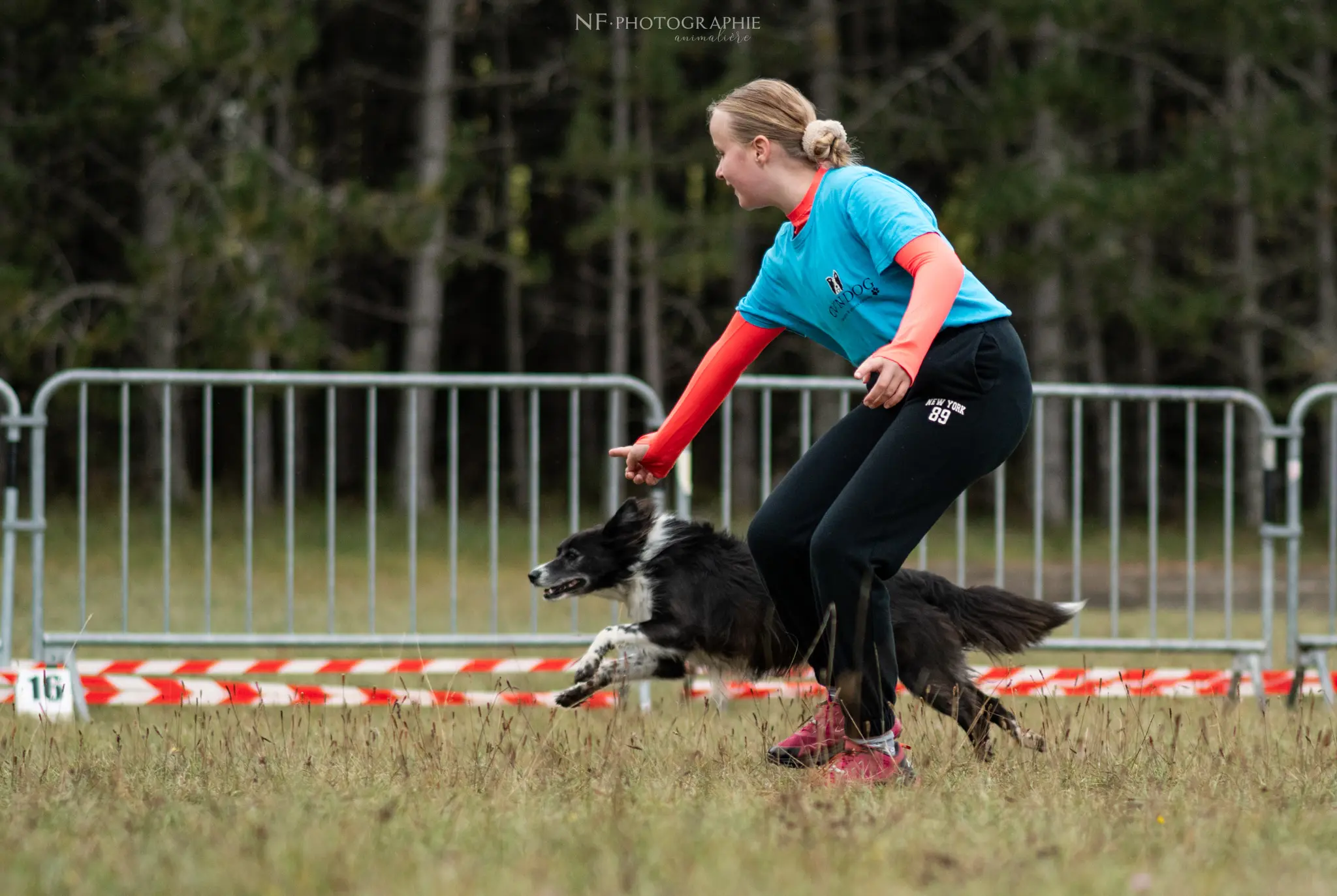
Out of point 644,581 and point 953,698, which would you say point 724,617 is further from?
point 953,698

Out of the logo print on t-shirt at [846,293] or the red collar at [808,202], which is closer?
the logo print on t-shirt at [846,293]

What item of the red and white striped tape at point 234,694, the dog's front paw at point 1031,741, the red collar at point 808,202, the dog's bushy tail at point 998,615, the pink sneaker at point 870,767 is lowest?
the red and white striped tape at point 234,694

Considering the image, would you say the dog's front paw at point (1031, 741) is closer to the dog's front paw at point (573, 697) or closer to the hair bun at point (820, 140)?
the dog's front paw at point (573, 697)

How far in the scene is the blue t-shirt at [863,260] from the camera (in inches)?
156

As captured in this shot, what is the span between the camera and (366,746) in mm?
4477

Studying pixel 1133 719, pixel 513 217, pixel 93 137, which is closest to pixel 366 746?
pixel 1133 719

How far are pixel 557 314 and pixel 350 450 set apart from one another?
13.3ft

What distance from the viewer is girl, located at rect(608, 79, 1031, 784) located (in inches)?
155

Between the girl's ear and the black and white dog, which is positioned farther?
the black and white dog

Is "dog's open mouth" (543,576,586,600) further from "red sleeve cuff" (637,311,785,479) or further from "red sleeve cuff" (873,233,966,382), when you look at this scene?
"red sleeve cuff" (873,233,966,382)

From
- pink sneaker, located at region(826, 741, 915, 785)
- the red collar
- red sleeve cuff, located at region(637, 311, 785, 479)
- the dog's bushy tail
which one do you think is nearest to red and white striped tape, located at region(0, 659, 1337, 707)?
the dog's bushy tail

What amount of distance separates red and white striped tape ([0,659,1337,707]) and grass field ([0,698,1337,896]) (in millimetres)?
562

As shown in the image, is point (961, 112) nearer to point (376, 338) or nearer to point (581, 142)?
point (581, 142)

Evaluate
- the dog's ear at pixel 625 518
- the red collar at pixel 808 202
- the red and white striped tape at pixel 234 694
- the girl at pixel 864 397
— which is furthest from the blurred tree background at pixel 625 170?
the red collar at pixel 808 202
